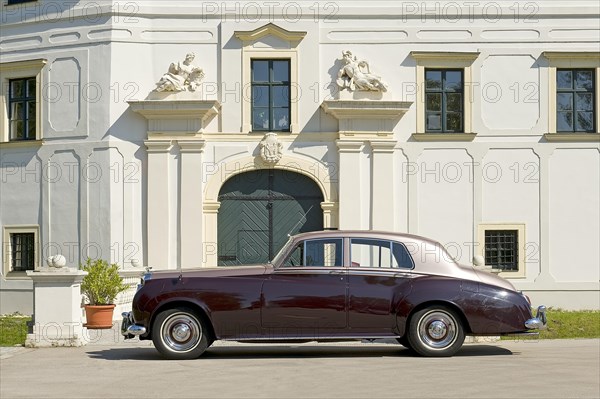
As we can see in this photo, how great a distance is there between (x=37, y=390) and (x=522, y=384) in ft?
15.8

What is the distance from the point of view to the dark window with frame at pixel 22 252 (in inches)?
1024

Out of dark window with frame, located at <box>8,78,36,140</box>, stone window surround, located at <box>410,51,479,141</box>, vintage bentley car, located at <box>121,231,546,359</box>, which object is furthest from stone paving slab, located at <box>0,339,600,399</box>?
dark window with frame, located at <box>8,78,36,140</box>

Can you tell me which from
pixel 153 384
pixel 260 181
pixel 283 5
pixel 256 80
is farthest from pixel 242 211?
pixel 153 384

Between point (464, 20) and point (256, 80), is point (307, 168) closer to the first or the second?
point (256, 80)

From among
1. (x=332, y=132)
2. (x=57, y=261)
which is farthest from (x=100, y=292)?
(x=332, y=132)

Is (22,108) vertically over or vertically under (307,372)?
over

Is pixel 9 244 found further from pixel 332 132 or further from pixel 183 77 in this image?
pixel 332 132

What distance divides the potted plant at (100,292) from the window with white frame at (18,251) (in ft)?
17.1

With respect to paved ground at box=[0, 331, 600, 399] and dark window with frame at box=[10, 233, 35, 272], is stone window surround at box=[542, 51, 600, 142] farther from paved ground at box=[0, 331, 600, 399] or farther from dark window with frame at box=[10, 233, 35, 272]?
dark window with frame at box=[10, 233, 35, 272]

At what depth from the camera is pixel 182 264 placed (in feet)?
81.1

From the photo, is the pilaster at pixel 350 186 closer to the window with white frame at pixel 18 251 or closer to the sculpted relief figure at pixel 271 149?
the sculpted relief figure at pixel 271 149

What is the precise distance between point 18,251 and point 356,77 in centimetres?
933

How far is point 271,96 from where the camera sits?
83.1 feet

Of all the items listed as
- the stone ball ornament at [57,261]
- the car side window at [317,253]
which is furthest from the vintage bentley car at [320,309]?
the stone ball ornament at [57,261]
